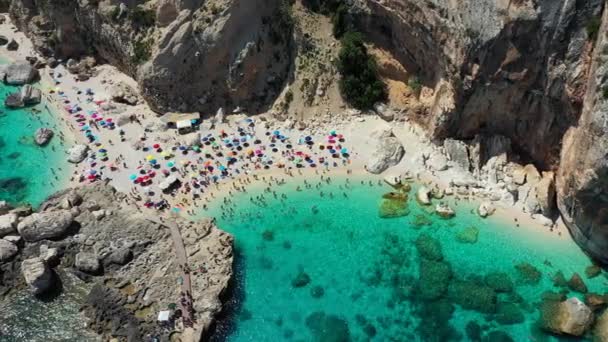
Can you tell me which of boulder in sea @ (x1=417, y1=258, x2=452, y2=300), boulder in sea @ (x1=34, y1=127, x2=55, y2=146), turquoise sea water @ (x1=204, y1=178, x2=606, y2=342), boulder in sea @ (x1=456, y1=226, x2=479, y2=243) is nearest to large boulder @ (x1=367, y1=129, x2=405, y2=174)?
turquoise sea water @ (x1=204, y1=178, x2=606, y2=342)

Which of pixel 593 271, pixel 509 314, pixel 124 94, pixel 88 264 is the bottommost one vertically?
pixel 88 264

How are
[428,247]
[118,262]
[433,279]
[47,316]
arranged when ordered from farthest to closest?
[428,247]
[118,262]
[433,279]
[47,316]

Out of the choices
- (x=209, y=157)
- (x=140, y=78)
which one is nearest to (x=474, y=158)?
(x=209, y=157)

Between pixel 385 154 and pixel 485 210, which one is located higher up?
pixel 385 154

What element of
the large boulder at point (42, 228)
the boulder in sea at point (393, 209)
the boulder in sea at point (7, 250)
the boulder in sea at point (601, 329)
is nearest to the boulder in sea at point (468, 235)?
the boulder in sea at point (393, 209)

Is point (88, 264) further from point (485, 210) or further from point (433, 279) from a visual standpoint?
point (485, 210)

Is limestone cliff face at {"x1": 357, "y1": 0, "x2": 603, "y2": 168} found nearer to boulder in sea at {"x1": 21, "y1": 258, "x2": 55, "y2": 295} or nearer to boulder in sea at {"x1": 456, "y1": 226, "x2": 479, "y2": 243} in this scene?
boulder in sea at {"x1": 456, "y1": 226, "x2": 479, "y2": 243}

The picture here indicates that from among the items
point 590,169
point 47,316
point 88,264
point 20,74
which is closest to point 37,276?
point 47,316
